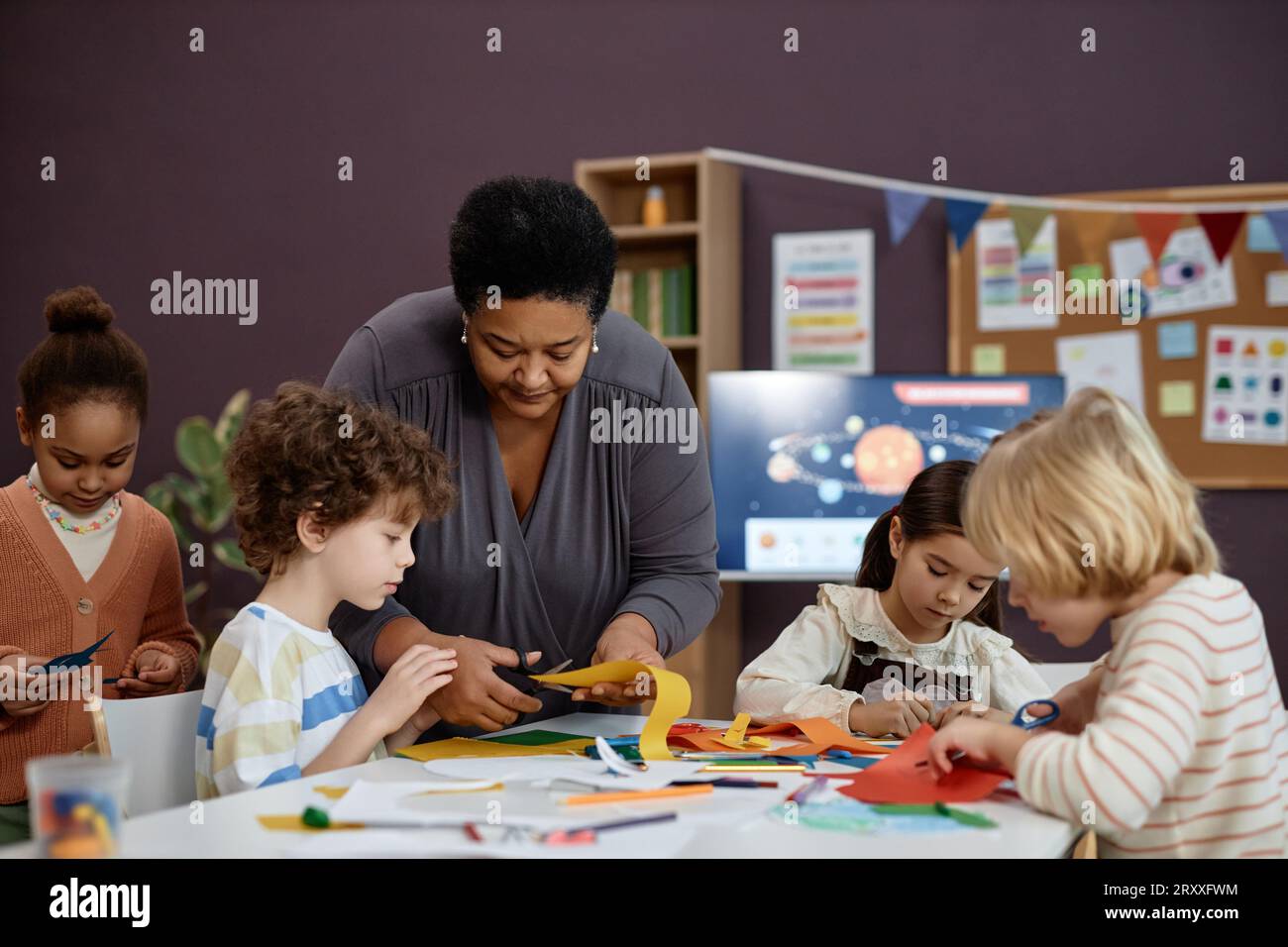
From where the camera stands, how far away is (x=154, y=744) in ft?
4.94

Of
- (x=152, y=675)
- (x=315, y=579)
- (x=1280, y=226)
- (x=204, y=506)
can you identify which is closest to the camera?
(x=315, y=579)

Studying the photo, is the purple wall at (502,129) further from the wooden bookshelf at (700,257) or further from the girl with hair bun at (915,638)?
the girl with hair bun at (915,638)

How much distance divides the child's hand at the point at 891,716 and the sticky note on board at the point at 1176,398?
2.48m

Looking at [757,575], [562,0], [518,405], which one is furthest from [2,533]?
[562,0]

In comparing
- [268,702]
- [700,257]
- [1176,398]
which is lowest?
[268,702]

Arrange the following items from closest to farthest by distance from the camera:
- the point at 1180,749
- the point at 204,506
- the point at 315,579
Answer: the point at 1180,749 → the point at 315,579 → the point at 204,506

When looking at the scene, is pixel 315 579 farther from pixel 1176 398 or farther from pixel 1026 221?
pixel 1176 398

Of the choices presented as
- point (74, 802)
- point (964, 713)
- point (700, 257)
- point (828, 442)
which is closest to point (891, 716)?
point (964, 713)

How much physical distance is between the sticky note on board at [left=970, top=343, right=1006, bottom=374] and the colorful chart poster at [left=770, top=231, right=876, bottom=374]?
330mm

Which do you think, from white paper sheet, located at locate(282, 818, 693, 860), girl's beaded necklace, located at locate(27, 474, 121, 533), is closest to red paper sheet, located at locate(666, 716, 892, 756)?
white paper sheet, located at locate(282, 818, 693, 860)

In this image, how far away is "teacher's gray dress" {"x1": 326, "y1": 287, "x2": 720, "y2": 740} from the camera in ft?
5.72

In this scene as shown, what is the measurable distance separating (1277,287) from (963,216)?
0.95 metres

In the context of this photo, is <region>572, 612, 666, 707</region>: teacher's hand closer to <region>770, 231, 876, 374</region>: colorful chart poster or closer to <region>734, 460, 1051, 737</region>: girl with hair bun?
<region>734, 460, 1051, 737</region>: girl with hair bun
